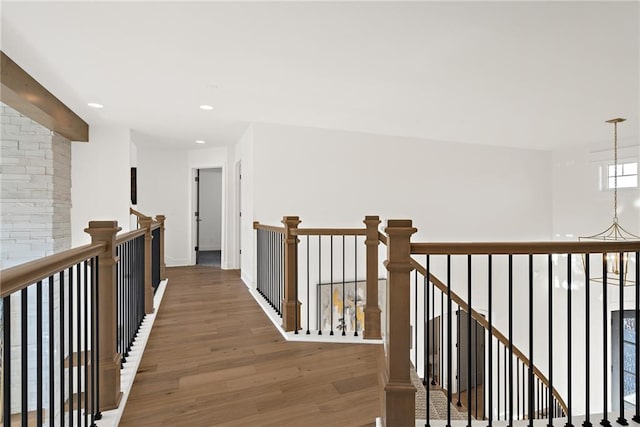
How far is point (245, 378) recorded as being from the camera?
2393mm

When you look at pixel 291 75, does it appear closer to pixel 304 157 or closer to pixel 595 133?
pixel 304 157

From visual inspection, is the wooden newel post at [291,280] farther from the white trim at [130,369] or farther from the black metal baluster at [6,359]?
the black metal baluster at [6,359]

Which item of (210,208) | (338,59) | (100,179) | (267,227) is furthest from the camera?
(210,208)

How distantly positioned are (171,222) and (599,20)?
685cm

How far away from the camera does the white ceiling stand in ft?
7.41

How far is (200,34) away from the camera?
98.7 inches

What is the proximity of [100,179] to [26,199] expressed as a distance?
3.18 feet

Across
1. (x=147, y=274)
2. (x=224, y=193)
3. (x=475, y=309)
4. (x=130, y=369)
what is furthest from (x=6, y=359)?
(x=475, y=309)

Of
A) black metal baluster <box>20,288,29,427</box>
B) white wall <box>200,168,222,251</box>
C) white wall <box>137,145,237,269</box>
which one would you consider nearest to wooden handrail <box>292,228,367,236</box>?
black metal baluster <box>20,288,29,427</box>

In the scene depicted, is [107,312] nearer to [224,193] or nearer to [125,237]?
[125,237]

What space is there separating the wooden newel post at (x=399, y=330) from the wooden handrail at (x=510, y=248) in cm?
8

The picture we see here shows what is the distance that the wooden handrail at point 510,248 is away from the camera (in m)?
1.64

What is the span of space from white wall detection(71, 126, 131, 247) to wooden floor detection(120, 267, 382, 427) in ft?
7.77

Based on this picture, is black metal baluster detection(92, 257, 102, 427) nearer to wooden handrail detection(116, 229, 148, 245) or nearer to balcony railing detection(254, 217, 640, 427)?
wooden handrail detection(116, 229, 148, 245)
